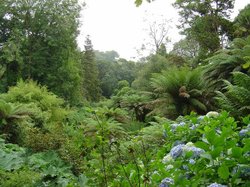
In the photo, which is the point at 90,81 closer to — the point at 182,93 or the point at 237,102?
the point at 182,93

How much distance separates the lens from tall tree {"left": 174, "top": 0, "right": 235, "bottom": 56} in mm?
14813

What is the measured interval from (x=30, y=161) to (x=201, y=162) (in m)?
3.98

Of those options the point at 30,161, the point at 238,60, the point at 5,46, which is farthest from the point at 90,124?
the point at 5,46

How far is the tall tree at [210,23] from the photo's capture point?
14813mm

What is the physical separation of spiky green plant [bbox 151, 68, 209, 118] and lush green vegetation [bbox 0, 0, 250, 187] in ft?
0.08

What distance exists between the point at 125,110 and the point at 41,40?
28.7ft

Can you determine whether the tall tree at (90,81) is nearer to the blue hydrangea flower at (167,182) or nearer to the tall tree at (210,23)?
the tall tree at (210,23)

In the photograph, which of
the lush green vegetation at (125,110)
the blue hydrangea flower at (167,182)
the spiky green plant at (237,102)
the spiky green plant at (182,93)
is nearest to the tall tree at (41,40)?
the lush green vegetation at (125,110)

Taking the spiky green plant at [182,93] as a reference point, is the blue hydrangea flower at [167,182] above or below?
below

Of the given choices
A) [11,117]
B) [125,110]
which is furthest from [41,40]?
[11,117]

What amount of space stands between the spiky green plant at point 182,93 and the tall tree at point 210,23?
25.0ft

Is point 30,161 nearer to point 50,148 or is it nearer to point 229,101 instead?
point 50,148

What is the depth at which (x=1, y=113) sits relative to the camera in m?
7.42

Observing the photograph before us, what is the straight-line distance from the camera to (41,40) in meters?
18.3
